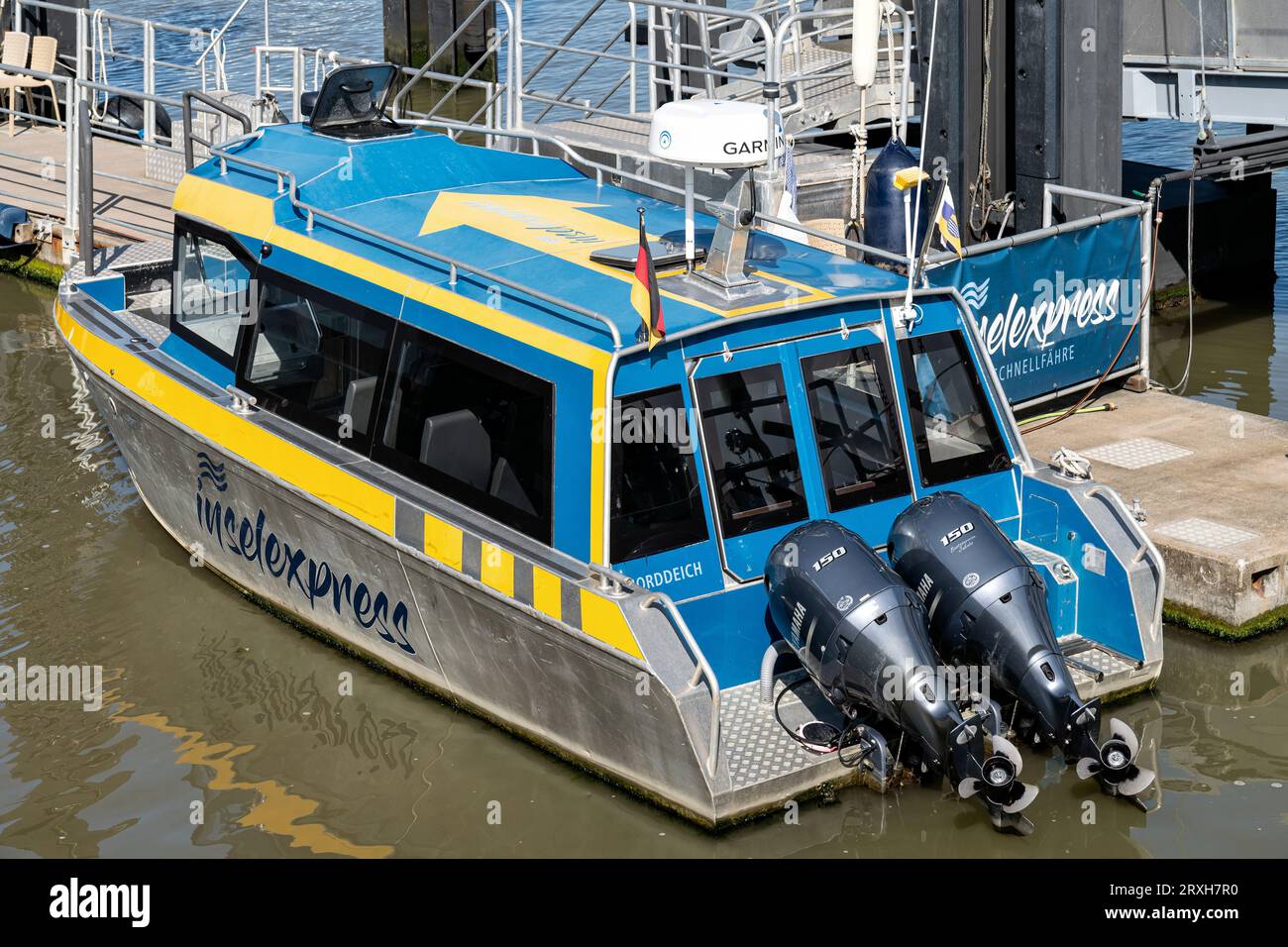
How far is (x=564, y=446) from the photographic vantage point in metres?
6.80

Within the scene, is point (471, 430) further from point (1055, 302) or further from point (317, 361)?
point (1055, 302)

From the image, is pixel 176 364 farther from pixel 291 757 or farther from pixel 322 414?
pixel 291 757

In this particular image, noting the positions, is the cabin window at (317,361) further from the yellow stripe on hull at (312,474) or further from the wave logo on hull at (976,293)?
the wave logo on hull at (976,293)

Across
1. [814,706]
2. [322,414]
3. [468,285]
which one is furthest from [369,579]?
[814,706]

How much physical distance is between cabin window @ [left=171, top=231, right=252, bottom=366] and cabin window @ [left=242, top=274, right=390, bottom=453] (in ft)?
0.79

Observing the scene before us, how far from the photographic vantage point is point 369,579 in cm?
781

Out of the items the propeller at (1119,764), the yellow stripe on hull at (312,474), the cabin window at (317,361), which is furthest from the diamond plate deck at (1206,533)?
the cabin window at (317,361)

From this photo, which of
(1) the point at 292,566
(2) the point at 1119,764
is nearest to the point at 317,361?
(1) the point at 292,566

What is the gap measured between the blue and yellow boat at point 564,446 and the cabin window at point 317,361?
0.02 metres

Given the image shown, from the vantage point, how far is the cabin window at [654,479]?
6.67 metres

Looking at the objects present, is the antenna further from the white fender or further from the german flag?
the white fender

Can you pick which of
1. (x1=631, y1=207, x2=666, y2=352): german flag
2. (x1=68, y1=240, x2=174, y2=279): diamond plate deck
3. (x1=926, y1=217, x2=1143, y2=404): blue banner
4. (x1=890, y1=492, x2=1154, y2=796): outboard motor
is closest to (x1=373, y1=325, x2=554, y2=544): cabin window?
(x1=631, y1=207, x2=666, y2=352): german flag

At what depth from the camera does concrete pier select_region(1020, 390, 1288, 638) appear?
8.09m
